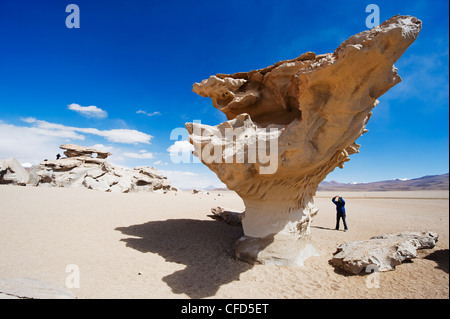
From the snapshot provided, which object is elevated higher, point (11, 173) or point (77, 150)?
point (77, 150)

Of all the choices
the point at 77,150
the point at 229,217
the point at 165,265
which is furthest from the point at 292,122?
the point at 77,150

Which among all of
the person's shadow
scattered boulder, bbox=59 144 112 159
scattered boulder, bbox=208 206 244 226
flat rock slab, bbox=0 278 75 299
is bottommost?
the person's shadow

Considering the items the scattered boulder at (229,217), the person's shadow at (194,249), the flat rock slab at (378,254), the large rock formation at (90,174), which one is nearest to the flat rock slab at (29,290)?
the person's shadow at (194,249)

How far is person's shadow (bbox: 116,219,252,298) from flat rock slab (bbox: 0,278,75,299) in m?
1.81

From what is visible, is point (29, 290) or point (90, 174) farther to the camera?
point (90, 174)

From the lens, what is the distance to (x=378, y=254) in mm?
5527

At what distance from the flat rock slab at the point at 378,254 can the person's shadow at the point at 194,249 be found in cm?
239

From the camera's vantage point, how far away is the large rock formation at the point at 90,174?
1745 cm

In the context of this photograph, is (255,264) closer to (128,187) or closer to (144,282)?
(144,282)

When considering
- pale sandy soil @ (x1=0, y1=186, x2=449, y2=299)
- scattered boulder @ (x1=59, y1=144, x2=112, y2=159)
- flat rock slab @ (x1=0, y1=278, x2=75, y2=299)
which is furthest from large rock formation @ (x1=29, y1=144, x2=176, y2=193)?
flat rock slab @ (x1=0, y1=278, x2=75, y2=299)

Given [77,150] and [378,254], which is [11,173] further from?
[378,254]

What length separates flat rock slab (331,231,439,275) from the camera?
5203 mm

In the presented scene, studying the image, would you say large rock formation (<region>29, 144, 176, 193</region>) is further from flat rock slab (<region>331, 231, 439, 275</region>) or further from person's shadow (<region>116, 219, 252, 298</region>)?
flat rock slab (<region>331, 231, 439, 275</region>)

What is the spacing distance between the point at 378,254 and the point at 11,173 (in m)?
22.3
